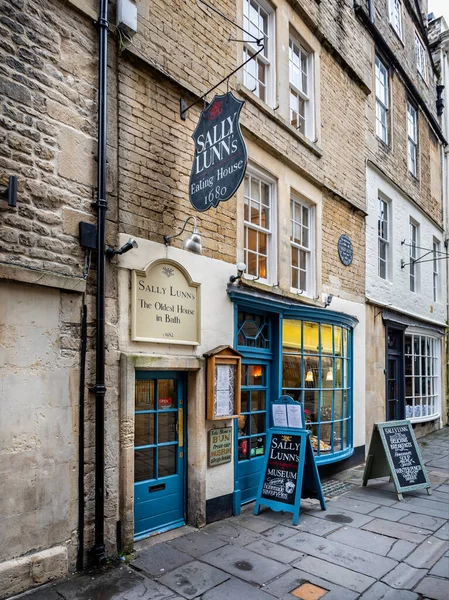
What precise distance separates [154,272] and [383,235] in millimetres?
8246

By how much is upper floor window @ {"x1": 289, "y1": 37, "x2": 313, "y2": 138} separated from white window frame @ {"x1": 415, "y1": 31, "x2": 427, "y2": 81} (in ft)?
26.3

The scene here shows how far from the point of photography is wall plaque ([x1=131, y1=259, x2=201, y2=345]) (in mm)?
5230

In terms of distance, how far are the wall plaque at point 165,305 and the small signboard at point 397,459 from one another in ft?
12.4

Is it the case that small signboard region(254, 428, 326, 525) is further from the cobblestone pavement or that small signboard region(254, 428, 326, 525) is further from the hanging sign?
the hanging sign

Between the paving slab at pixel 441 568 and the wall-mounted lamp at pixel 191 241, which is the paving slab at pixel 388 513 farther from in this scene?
the wall-mounted lamp at pixel 191 241

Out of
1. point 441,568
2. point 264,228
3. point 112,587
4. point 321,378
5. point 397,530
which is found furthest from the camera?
point 321,378

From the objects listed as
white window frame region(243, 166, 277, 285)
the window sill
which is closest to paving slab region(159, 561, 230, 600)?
white window frame region(243, 166, 277, 285)

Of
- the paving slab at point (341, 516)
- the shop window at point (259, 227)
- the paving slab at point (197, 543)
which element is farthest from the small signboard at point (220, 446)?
the shop window at point (259, 227)

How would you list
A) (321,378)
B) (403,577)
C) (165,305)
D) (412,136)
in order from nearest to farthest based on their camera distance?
(403,577) → (165,305) → (321,378) → (412,136)

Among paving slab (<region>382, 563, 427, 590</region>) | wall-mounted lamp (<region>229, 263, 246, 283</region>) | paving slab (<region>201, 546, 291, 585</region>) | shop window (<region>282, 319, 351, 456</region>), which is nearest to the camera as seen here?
paving slab (<region>382, 563, 427, 590</region>)

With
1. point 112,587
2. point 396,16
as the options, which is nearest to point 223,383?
point 112,587

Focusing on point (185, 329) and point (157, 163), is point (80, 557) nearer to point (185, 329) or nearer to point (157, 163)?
point (185, 329)

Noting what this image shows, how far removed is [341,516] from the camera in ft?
20.8

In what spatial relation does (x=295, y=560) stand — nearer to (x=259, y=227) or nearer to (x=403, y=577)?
(x=403, y=577)
